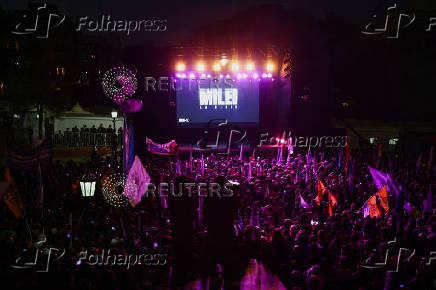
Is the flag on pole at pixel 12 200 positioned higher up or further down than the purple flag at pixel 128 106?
further down

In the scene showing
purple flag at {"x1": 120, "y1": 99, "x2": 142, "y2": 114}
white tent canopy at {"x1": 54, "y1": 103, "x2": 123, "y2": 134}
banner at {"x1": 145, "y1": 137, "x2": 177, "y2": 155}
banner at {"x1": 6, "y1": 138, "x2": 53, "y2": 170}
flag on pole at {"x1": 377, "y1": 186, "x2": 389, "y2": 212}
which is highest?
purple flag at {"x1": 120, "y1": 99, "x2": 142, "y2": 114}

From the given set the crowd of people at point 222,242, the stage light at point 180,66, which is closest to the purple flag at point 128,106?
the crowd of people at point 222,242

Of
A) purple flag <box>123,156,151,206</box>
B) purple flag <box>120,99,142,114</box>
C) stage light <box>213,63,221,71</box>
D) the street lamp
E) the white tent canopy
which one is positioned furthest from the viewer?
the white tent canopy

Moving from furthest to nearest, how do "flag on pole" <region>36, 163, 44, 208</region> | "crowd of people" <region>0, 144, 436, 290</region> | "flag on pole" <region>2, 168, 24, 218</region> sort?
"flag on pole" <region>36, 163, 44, 208</region> → "flag on pole" <region>2, 168, 24, 218</region> → "crowd of people" <region>0, 144, 436, 290</region>

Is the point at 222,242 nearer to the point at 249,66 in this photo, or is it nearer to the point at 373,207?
the point at 373,207

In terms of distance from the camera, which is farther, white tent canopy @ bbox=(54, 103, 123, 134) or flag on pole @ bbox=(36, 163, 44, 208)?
white tent canopy @ bbox=(54, 103, 123, 134)

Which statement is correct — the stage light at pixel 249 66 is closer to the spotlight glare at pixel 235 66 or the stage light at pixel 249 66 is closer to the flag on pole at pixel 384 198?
the spotlight glare at pixel 235 66

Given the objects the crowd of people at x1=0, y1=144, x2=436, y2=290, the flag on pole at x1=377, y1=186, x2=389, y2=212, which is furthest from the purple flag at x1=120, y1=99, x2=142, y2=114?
the flag on pole at x1=377, y1=186, x2=389, y2=212

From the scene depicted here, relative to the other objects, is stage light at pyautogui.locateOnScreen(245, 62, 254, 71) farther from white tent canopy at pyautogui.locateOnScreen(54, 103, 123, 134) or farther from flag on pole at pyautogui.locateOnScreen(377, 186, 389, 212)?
flag on pole at pyautogui.locateOnScreen(377, 186, 389, 212)

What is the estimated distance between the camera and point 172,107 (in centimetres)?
2461

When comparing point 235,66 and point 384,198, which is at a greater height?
point 235,66

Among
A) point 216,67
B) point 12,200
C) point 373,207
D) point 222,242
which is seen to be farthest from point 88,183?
point 216,67

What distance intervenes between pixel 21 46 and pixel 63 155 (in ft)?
22.5

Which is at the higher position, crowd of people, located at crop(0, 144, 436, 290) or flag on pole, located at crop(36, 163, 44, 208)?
flag on pole, located at crop(36, 163, 44, 208)
